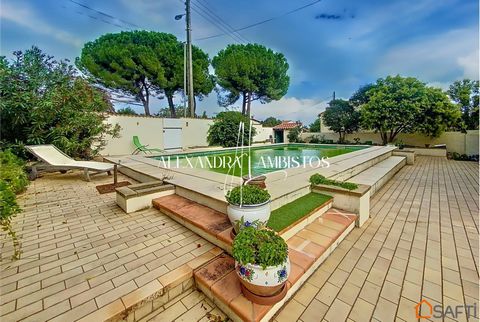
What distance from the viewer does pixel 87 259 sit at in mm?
2055

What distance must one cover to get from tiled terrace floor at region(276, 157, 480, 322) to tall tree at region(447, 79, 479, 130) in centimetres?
1297

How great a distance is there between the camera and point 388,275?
6.75 ft

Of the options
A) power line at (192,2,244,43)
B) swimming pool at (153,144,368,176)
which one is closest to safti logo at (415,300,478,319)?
swimming pool at (153,144,368,176)

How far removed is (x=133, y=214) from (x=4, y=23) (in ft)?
22.1

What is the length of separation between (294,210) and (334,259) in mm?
730

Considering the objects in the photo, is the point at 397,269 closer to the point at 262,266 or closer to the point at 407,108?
the point at 262,266

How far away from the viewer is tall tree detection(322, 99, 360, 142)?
1527cm

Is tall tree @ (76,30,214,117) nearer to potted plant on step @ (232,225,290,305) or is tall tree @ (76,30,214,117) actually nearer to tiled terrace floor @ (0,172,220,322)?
tiled terrace floor @ (0,172,220,322)

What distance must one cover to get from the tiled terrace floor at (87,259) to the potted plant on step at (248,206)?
1.65 ft

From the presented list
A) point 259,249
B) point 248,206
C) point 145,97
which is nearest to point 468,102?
point 248,206

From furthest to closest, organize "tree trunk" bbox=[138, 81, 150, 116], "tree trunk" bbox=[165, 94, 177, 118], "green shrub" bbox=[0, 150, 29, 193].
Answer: "tree trunk" bbox=[165, 94, 177, 118] → "tree trunk" bbox=[138, 81, 150, 116] → "green shrub" bbox=[0, 150, 29, 193]

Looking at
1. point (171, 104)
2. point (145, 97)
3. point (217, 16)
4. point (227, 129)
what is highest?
point (217, 16)

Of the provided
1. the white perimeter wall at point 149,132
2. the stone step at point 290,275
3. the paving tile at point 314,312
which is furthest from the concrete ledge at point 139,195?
the white perimeter wall at point 149,132

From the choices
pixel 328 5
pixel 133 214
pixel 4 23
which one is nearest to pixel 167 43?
pixel 4 23
